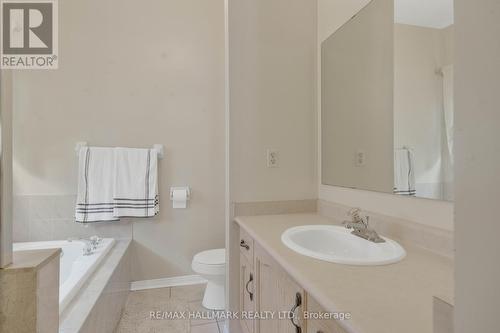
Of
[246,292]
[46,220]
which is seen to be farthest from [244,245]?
[46,220]

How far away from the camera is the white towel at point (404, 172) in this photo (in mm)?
1072

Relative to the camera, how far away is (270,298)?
3.51ft

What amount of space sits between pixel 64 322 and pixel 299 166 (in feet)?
4.95

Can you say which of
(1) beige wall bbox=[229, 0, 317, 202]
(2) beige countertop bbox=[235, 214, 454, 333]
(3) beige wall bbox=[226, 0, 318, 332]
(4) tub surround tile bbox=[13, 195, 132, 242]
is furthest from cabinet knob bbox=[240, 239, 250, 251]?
(4) tub surround tile bbox=[13, 195, 132, 242]

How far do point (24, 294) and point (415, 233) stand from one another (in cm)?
127

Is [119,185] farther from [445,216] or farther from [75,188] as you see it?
[445,216]

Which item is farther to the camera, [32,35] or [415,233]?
[32,35]

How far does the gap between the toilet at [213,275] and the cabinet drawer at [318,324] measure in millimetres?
1273

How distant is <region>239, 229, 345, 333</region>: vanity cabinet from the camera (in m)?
0.76

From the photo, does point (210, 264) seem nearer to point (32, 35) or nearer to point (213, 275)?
point (213, 275)

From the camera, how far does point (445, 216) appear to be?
93 cm

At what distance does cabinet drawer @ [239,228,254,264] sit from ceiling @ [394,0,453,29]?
1.22 meters

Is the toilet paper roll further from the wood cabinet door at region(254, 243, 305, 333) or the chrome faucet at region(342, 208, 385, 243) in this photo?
the chrome faucet at region(342, 208, 385, 243)

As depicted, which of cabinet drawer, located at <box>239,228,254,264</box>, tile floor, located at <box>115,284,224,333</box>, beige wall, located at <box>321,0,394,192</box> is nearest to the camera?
beige wall, located at <box>321,0,394,192</box>
